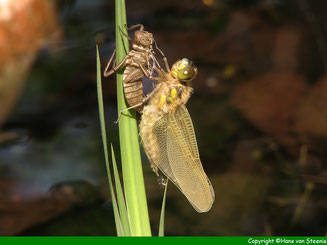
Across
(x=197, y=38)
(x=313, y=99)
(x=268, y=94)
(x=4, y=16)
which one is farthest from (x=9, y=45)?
(x=313, y=99)

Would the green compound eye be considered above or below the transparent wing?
above

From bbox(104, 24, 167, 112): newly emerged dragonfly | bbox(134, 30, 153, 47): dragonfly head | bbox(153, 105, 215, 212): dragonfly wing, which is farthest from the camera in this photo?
bbox(153, 105, 215, 212): dragonfly wing

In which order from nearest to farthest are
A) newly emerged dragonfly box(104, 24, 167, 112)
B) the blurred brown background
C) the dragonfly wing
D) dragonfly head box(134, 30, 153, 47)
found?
newly emerged dragonfly box(104, 24, 167, 112), dragonfly head box(134, 30, 153, 47), the dragonfly wing, the blurred brown background

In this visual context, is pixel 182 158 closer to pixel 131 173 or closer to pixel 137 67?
pixel 137 67

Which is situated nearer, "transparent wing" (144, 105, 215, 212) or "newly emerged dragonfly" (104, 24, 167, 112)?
"newly emerged dragonfly" (104, 24, 167, 112)

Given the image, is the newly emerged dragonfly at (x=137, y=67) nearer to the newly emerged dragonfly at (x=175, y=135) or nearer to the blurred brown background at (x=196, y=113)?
the newly emerged dragonfly at (x=175, y=135)

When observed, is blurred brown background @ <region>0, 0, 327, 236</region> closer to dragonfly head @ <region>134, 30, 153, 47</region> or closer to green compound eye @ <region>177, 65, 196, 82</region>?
green compound eye @ <region>177, 65, 196, 82</region>

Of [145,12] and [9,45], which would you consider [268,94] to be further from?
[9,45]

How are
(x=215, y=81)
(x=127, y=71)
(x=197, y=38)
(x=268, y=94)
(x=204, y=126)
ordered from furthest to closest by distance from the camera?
(x=197, y=38) < (x=215, y=81) < (x=268, y=94) < (x=204, y=126) < (x=127, y=71)

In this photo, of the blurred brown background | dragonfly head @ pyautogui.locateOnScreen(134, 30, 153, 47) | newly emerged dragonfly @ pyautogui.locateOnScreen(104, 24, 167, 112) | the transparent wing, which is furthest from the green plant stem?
the blurred brown background
